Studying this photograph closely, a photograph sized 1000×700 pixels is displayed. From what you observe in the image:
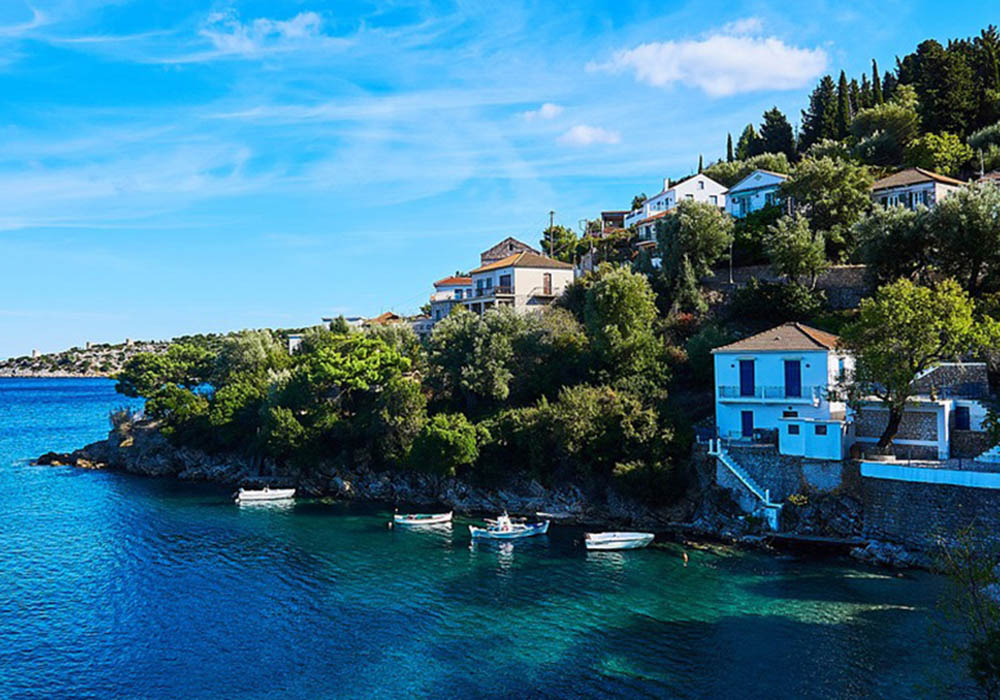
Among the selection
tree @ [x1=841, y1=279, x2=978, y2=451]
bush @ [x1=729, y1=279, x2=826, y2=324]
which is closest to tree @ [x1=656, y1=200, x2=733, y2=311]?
bush @ [x1=729, y1=279, x2=826, y2=324]

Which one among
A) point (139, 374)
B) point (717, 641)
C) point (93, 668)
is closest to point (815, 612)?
point (717, 641)

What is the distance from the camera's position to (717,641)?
26.2 metres

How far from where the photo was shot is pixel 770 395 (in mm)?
39875

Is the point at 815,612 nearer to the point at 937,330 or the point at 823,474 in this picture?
the point at 823,474

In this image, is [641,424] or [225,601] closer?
[225,601]

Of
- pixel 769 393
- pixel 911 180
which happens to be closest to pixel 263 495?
pixel 769 393

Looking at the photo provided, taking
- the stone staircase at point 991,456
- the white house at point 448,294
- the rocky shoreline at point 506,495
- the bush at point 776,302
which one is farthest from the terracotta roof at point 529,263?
the stone staircase at point 991,456

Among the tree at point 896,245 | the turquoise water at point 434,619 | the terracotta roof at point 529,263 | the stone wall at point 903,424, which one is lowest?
the turquoise water at point 434,619

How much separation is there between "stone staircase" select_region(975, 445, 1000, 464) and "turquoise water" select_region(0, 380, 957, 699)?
6264 millimetres

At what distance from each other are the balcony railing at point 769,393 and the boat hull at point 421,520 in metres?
19.1

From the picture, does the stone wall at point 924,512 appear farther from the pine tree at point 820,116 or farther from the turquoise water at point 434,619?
the pine tree at point 820,116

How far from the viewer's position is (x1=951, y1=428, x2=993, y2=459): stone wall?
34469 mm

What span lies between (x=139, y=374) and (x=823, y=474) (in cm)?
7518

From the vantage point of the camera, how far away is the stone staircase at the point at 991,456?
32003 millimetres
